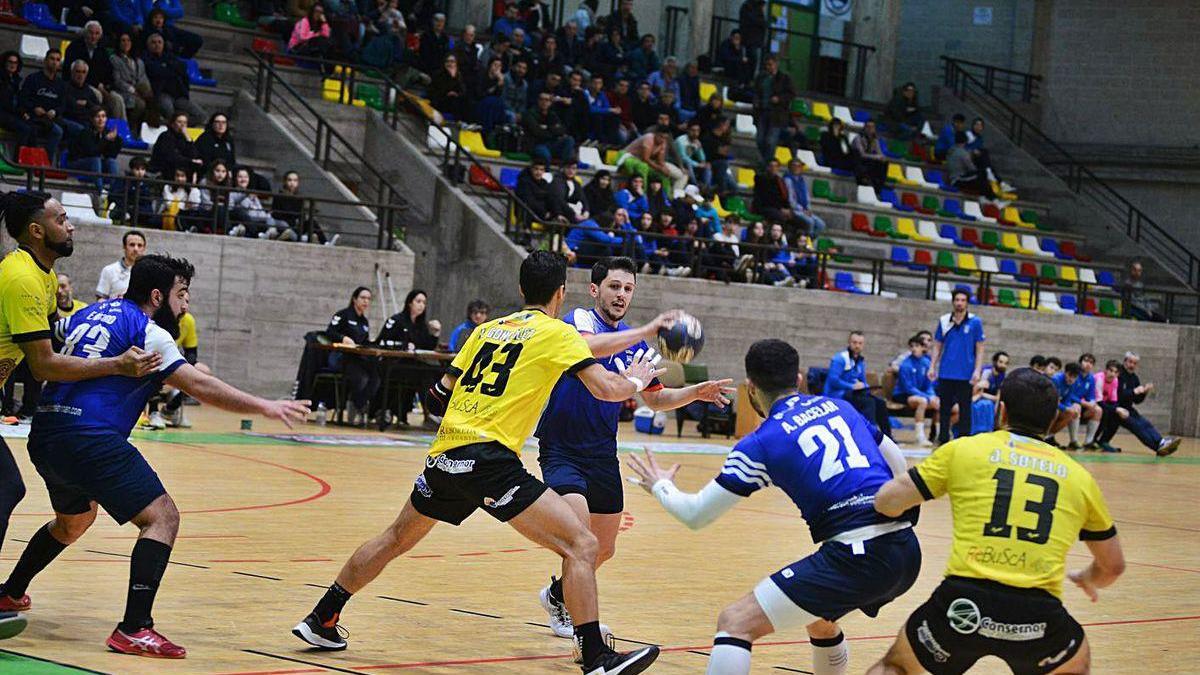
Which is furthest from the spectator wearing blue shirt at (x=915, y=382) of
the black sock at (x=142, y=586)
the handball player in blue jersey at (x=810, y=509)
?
the black sock at (x=142, y=586)

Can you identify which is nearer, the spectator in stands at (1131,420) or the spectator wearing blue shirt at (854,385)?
the spectator wearing blue shirt at (854,385)

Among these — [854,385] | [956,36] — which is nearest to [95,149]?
[854,385]

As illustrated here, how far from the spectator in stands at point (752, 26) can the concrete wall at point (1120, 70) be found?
7849 millimetres

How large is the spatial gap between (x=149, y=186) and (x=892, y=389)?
34.4 feet

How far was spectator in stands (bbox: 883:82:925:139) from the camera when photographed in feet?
112

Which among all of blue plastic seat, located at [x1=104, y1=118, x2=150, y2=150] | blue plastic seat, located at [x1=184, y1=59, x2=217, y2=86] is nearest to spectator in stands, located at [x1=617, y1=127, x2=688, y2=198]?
blue plastic seat, located at [x1=184, y1=59, x2=217, y2=86]

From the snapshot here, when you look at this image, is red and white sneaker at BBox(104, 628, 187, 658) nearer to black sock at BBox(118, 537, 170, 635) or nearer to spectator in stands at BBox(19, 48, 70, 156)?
black sock at BBox(118, 537, 170, 635)

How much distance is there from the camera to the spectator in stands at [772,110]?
2981 centimetres

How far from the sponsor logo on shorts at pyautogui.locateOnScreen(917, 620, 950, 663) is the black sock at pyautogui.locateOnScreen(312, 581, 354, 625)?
2537 mm

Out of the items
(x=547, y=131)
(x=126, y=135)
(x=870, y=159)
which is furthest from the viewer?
(x=870, y=159)

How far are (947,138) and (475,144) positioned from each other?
483 inches

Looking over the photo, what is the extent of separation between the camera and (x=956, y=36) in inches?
1481

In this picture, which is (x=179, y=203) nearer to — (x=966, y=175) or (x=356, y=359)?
(x=356, y=359)

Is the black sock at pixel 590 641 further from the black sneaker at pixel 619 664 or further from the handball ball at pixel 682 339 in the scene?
the handball ball at pixel 682 339
